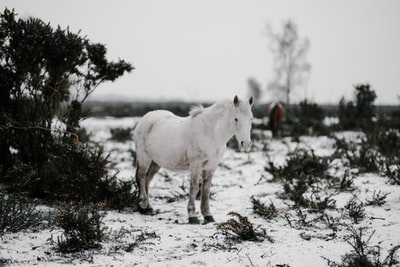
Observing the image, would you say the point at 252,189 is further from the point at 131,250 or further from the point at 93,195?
the point at 131,250

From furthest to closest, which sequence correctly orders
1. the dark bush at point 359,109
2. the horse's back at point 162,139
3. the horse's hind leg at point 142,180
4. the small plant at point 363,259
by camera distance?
the dark bush at point 359,109
the horse's hind leg at point 142,180
the horse's back at point 162,139
the small plant at point 363,259

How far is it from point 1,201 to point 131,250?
1510 mm

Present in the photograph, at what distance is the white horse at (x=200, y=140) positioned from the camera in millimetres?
4309

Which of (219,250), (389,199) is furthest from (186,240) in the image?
→ (389,199)

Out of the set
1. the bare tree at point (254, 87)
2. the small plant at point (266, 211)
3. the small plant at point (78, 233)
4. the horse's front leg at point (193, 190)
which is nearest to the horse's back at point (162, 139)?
the horse's front leg at point (193, 190)

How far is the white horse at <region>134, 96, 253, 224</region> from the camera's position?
431 centimetres

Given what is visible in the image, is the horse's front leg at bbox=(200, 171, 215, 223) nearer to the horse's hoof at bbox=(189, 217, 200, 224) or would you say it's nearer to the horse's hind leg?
the horse's hoof at bbox=(189, 217, 200, 224)

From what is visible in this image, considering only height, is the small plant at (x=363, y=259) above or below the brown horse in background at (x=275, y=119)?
below

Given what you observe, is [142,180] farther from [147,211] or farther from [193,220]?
Answer: [193,220]

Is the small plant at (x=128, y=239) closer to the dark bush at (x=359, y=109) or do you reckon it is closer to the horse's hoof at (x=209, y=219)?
the horse's hoof at (x=209, y=219)

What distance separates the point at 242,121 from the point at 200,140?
2.22 feet

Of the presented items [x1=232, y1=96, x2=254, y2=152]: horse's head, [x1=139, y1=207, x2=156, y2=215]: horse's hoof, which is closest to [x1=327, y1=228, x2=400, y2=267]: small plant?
[x1=232, y1=96, x2=254, y2=152]: horse's head

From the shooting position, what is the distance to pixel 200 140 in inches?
178

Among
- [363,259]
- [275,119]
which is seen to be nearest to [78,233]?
[363,259]
